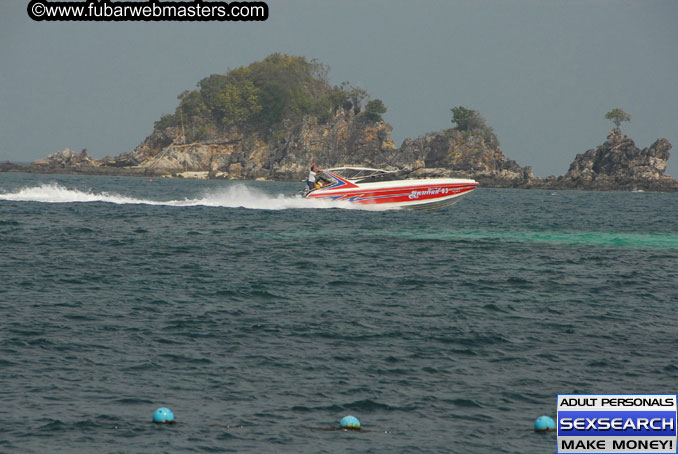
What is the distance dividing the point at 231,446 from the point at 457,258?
15820mm

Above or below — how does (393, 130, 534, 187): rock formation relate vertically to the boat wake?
above

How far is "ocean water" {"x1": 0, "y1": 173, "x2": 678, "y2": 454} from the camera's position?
9.70 metres

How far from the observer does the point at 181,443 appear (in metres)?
9.14

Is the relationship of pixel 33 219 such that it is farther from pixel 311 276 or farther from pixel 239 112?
pixel 239 112

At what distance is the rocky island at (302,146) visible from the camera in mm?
116006

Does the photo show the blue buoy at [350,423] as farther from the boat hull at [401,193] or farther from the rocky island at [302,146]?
the rocky island at [302,146]

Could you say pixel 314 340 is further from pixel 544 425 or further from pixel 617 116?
pixel 617 116

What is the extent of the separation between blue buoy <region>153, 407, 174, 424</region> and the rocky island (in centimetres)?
10800

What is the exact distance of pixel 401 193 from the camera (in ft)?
123

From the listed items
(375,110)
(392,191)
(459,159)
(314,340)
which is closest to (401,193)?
(392,191)

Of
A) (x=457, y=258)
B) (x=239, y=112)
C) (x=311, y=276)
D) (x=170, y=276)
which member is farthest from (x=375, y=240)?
(x=239, y=112)

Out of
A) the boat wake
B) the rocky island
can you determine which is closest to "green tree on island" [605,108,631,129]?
the rocky island

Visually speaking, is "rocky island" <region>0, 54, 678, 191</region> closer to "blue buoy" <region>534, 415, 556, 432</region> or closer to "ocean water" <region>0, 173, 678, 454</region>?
"ocean water" <region>0, 173, 678, 454</region>

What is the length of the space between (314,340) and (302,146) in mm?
118008
